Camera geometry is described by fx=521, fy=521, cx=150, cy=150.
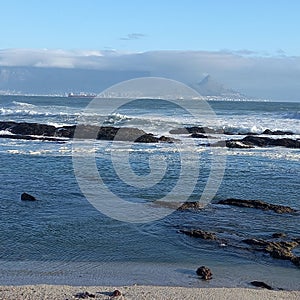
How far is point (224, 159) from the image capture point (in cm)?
2362

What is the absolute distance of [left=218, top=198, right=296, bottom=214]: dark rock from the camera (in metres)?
13.6

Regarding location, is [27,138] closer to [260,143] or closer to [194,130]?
[194,130]

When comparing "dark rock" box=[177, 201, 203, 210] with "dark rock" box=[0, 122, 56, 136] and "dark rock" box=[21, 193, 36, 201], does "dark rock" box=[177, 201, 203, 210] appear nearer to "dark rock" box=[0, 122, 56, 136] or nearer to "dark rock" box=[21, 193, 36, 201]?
"dark rock" box=[21, 193, 36, 201]

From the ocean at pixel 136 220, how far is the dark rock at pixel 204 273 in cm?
10

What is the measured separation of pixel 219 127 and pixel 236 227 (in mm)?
30155

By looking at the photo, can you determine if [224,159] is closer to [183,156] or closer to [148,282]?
[183,156]

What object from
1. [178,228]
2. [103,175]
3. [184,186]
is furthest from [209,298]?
[103,175]

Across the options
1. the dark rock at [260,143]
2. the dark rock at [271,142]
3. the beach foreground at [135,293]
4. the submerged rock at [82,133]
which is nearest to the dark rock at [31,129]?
the submerged rock at [82,133]

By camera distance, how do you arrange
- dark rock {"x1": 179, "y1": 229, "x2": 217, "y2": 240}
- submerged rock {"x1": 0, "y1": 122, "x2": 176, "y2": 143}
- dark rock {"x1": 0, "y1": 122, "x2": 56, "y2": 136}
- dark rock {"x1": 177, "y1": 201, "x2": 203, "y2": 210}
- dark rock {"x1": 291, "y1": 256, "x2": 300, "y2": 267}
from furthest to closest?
dark rock {"x1": 0, "y1": 122, "x2": 56, "y2": 136}, submerged rock {"x1": 0, "y1": 122, "x2": 176, "y2": 143}, dark rock {"x1": 177, "y1": 201, "x2": 203, "y2": 210}, dark rock {"x1": 179, "y1": 229, "x2": 217, "y2": 240}, dark rock {"x1": 291, "y1": 256, "x2": 300, "y2": 267}

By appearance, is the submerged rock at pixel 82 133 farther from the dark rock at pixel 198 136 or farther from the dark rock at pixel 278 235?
the dark rock at pixel 278 235

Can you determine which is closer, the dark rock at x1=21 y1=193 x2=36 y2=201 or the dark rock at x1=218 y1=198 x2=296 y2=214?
the dark rock at x1=218 y1=198 x2=296 y2=214

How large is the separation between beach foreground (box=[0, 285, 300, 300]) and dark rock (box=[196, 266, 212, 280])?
0.58 m

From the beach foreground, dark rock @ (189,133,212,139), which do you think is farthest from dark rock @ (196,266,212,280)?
dark rock @ (189,133,212,139)

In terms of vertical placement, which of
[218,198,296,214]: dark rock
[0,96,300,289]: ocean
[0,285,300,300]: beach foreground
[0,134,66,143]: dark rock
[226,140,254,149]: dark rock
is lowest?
[0,134,66,143]: dark rock
